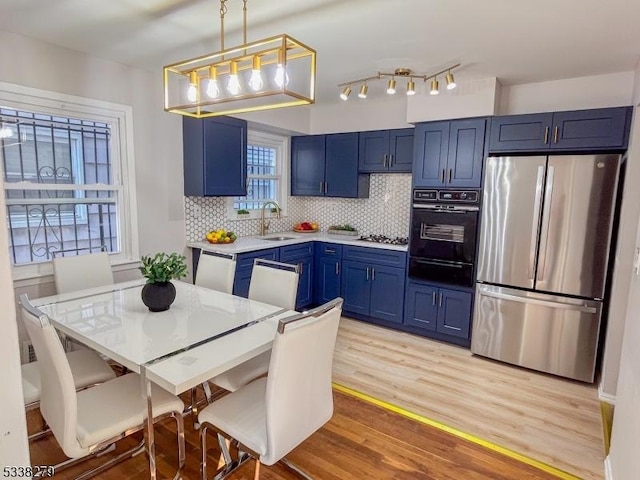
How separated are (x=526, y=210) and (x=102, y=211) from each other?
11.6ft

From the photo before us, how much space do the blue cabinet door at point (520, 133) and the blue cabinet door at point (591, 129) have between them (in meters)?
0.06

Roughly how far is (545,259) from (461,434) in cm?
160

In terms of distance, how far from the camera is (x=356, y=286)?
420 cm

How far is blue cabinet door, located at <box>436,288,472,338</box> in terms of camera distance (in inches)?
137

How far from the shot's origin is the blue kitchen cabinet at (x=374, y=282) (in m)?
3.91

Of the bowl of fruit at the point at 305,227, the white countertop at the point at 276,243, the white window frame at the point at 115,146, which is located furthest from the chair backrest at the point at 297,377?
the bowl of fruit at the point at 305,227

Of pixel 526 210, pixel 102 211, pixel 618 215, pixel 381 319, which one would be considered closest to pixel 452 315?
pixel 381 319

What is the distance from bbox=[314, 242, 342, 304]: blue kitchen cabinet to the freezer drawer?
60.4 inches

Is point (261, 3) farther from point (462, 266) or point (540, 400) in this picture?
point (540, 400)

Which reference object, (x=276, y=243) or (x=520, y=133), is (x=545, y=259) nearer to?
(x=520, y=133)

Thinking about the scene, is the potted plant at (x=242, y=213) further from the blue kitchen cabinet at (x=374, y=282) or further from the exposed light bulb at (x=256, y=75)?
the exposed light bulb at (x=256, y=75)

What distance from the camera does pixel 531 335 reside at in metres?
3.13

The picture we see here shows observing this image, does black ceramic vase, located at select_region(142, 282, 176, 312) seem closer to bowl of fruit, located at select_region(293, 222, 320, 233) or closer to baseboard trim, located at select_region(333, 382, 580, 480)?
baseboard trim, located at select_region(333, 382, 580, 480)

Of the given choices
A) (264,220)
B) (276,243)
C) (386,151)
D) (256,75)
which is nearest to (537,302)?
(386,151)
